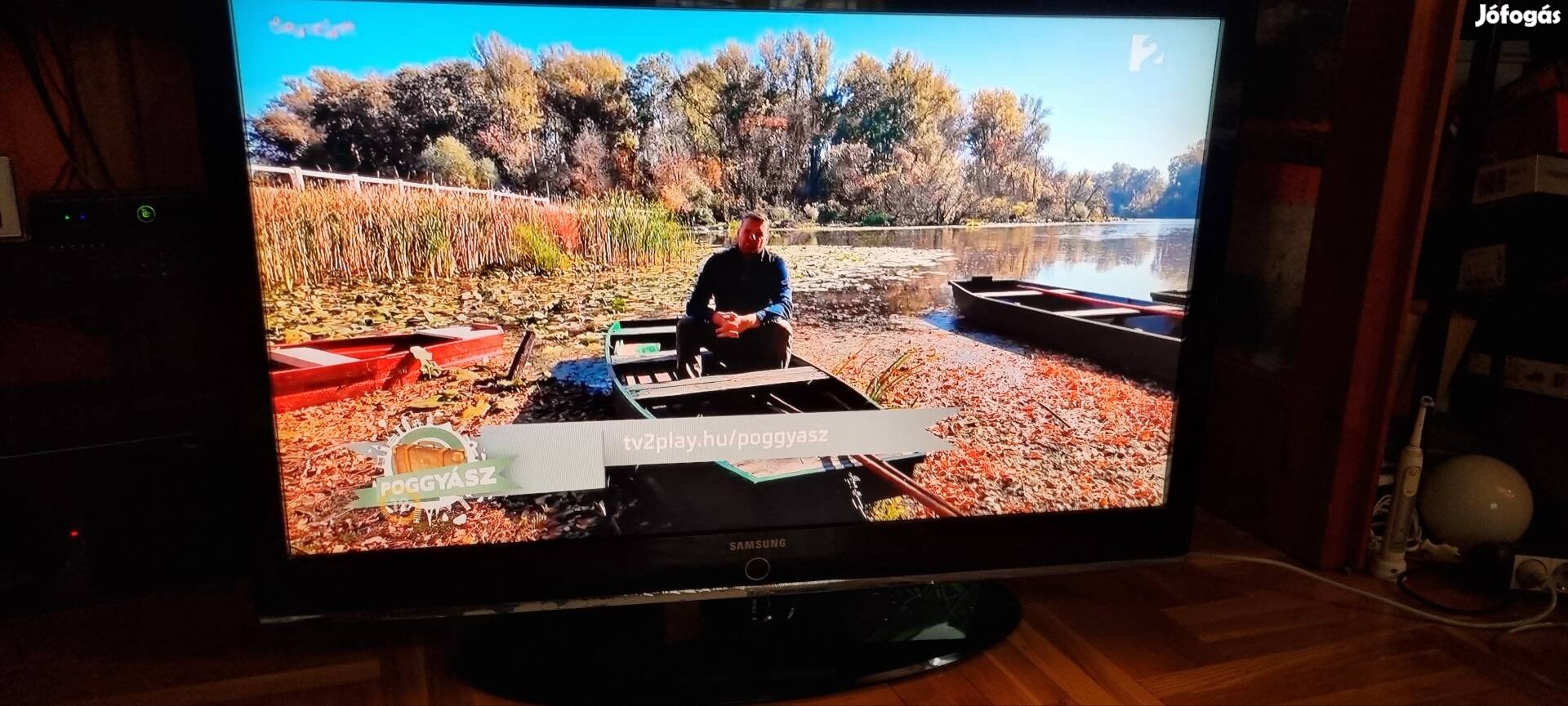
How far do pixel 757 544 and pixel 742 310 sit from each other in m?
0.28

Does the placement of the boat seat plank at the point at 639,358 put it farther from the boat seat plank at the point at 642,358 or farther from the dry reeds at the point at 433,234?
the dry reeds at the point at 433,234

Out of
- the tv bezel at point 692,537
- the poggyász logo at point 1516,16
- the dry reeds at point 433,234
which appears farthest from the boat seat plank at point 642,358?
the poggyász logo at point 1516,16

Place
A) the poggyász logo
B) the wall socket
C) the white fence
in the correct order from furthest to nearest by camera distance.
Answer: the poggyász logo < the wall socket < the white fence

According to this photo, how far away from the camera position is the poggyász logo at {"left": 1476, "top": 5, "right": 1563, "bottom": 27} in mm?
1253

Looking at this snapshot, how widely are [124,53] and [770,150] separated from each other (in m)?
0.91

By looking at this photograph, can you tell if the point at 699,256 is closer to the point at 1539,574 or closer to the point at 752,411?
the point at 752,411

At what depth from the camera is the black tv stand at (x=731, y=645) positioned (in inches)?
40.8

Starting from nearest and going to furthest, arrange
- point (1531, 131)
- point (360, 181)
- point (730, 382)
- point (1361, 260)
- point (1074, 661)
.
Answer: point (360, 181)
point (730, 382)
point (1074, 661)
point (1361, 260)
point (1531, 131)

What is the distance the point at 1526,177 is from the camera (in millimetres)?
1326

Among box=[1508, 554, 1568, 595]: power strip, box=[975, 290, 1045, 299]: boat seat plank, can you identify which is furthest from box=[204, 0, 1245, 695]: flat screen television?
box=[1508, 554, 1568, 595]: power strip

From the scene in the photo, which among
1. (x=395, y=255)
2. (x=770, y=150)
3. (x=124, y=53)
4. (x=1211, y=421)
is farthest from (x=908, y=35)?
(x=124, y=53)

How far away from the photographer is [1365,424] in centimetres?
129

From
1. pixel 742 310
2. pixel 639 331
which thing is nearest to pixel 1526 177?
pixel 742 310

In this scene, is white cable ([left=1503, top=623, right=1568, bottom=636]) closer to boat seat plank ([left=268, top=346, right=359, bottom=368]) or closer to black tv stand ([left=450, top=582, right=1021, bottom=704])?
black tv stand ([left=450, top=582, right=1021, bottom=704])
